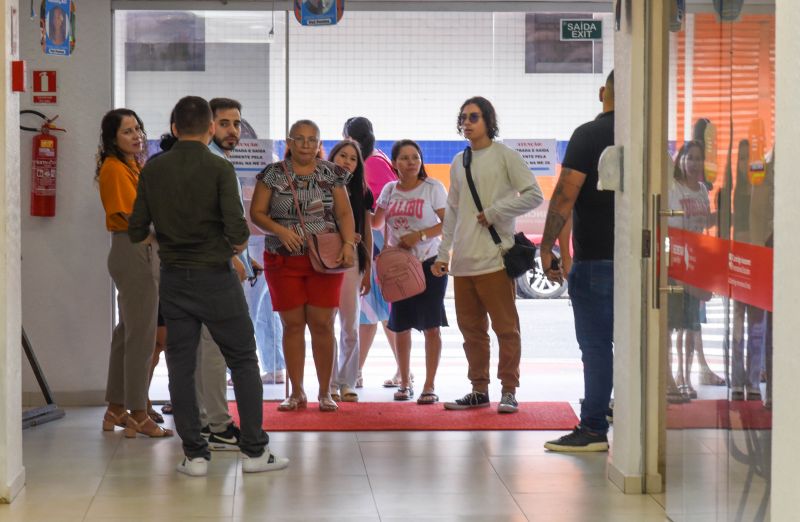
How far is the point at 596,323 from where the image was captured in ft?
17.1

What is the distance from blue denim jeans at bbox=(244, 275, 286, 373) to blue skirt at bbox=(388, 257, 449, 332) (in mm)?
697

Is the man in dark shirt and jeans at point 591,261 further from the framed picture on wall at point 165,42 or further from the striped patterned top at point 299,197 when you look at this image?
the framed picture on wall at point 165,42

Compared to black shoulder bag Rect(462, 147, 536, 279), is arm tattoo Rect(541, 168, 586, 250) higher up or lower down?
higher up

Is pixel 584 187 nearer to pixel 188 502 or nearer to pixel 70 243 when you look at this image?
pixel 188 502

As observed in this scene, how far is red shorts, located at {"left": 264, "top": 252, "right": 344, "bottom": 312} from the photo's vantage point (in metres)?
6.18

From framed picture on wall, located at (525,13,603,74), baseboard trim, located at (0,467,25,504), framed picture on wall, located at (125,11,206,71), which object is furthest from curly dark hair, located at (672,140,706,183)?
framed picture on wall, located at (125,11,206,71)

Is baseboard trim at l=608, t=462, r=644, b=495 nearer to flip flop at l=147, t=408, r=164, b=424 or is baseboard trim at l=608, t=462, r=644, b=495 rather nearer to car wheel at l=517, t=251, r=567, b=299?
flip flop at l=147, t=408, r=164, b=424

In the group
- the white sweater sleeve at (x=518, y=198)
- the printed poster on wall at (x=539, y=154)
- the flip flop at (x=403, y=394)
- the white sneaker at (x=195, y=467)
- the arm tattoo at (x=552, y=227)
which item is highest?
the printed poster on wall at (x=539, y=154)

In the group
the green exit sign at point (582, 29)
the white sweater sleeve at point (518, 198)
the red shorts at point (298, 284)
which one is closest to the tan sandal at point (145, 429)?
the red shorts at point (298, 284)

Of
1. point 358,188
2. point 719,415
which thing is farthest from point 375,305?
point 719,415

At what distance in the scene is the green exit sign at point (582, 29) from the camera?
6.91 m

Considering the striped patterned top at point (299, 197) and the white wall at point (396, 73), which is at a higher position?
the white wall at point (396, 73)

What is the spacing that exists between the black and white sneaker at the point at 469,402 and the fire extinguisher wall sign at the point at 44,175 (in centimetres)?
242

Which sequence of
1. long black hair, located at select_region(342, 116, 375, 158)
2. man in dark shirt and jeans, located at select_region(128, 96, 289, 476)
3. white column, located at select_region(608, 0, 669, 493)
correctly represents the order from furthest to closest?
long black hair, located at select_region(342, 116, 375, 158) → man in dark shirt and jeans, located at select_region(128, 96, 289, 476) → white column, located at select_region(608, 0, 669, 493)
